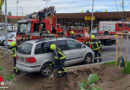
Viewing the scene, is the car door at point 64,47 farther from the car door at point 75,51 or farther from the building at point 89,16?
the building at point 89,16

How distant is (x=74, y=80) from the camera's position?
7.88 m

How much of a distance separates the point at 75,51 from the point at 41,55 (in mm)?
2001

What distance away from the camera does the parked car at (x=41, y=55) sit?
A: 24.3 ft

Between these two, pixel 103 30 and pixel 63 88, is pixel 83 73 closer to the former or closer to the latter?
pixel 63 88

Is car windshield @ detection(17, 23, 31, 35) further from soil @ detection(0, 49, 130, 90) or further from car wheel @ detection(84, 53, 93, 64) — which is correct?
car wheel @ detection(84, 53, 93, 64)

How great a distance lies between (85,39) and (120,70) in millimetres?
5417

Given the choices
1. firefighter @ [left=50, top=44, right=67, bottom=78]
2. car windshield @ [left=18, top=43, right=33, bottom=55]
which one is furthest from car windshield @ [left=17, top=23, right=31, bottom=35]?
firefighter @ [left=50, top=44, right=67, bottom=78]

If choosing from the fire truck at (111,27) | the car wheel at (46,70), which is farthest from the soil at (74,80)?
the fire truck at (111,27)

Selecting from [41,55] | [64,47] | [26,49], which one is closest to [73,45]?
[64,47]

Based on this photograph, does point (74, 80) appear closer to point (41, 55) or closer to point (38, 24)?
point (41, 55)

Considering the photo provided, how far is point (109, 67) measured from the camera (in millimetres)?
8945

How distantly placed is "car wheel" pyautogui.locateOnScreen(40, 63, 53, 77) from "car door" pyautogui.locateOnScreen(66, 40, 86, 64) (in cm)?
114

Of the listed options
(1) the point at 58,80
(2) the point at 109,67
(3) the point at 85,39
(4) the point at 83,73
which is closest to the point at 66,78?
(1) the point at 58,80

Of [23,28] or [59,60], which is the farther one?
[23,28]
